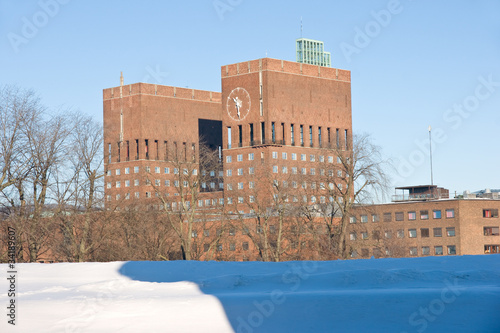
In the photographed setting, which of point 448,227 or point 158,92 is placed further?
point 158,92

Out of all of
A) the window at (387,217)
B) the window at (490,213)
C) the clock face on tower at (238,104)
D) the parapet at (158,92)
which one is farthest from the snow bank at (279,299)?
the parapet at (158,92)

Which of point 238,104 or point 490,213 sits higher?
point 238,104

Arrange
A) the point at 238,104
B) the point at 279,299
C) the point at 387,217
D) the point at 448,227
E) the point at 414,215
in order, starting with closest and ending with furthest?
1. the point at 279,299
2. the point at 448,227
3. the point at 414,215
4. the point at 387,217
5. the point at 238,104

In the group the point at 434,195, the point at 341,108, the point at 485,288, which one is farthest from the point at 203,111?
the point at 485,288

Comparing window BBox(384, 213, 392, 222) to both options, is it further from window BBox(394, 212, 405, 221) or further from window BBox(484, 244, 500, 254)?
window BBox(484, 244, 500, 254)

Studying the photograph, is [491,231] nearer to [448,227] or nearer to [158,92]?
[448,227]

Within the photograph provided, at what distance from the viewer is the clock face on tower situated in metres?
155

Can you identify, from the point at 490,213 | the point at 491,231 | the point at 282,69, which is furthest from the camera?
the point at 282,69

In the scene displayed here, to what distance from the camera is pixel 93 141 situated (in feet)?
232

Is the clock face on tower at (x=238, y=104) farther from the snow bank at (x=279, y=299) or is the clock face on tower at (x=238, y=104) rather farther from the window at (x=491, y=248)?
the snow bank at (x=279, y=299)

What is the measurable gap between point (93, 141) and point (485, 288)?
46365 mm

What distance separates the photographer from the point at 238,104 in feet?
513

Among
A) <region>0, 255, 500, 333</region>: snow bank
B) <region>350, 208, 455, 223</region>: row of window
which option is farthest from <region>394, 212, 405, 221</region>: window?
<region>0, 255, 500, 333</region>: snow bank

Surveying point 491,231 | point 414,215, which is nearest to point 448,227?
point 414,215
